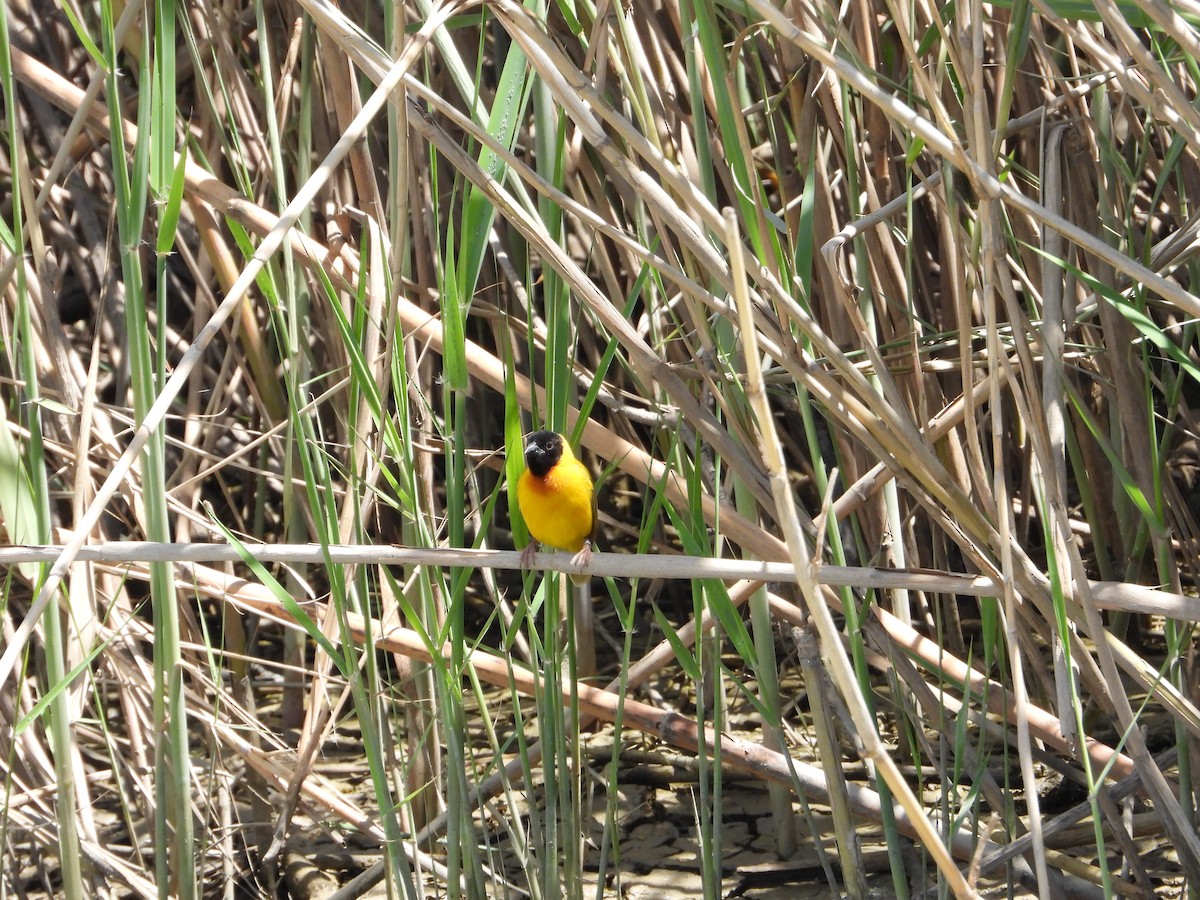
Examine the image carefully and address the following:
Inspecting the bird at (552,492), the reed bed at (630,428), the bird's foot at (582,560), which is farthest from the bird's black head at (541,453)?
the bird's foot at (582,560)

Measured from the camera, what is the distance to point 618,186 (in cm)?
279

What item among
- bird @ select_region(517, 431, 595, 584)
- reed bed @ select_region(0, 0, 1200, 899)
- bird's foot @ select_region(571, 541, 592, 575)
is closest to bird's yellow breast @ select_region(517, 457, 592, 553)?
bird @ select_region(517, 431, 595, 584)

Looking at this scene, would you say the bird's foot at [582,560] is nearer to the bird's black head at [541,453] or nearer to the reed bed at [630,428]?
the reed bed at [630,428]

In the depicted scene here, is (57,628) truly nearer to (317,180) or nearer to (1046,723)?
(317,180)

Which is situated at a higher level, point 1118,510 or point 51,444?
point 51,444

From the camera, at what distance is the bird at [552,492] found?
2.62 metres

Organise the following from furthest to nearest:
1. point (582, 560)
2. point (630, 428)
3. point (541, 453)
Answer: point (630, 428)
point (541, 453)
point (582, 560)

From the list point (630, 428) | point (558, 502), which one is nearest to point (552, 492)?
point (558, 502)

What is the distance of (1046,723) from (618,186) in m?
1.53

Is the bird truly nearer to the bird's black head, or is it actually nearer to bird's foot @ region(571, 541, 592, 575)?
the bird's black head

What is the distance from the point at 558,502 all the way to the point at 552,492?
0.10 feet

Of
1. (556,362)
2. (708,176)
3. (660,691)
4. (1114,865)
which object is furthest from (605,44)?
(660,691)

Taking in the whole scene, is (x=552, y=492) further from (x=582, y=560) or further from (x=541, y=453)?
(x=582, y=560)

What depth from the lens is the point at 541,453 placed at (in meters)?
2.63
